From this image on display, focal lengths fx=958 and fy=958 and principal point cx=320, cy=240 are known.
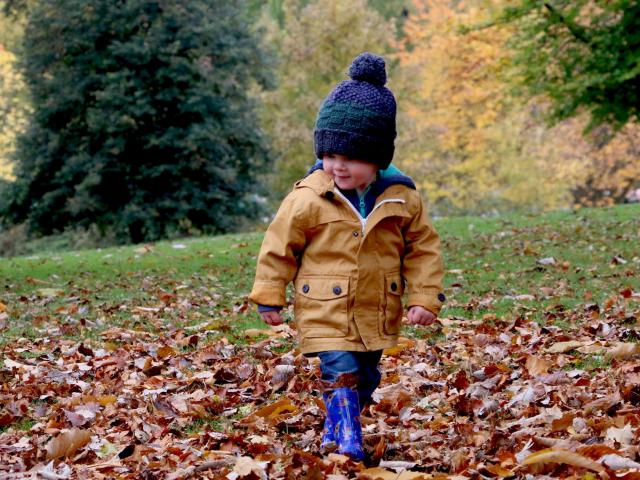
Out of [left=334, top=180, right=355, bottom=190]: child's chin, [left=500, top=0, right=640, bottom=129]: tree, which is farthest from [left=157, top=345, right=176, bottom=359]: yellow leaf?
[left=500, top=0, right=640, bottom=129]: tree

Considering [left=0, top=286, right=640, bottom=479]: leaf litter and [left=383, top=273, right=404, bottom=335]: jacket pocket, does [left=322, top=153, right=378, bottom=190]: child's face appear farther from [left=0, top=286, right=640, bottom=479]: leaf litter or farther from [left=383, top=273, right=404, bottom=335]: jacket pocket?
[left=0, top=286, right=640, bottom=479]: leaf litter

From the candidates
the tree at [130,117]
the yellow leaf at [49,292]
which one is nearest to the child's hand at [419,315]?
the yellow leaf at [49,292]

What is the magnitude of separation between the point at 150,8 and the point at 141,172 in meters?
4.43

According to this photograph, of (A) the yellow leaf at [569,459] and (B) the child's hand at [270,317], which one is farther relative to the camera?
(B) the child's hand at [270,317]

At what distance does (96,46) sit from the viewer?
25.9 metres

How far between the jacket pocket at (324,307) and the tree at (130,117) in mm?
21717

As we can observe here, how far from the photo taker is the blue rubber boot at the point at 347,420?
13.5 feet

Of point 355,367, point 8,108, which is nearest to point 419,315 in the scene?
point 355,367

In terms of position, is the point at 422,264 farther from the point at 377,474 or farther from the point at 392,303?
the point at 377,474

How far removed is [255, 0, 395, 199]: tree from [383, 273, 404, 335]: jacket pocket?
28282mm

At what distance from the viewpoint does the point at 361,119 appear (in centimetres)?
423

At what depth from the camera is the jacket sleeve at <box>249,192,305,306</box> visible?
13.8ft

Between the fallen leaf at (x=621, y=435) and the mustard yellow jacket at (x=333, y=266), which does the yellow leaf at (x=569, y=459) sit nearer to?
the fallen leaf at (x=621, y=435)

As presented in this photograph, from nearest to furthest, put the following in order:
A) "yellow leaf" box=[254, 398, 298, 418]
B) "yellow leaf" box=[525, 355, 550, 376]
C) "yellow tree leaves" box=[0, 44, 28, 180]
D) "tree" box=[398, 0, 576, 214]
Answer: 1. "yellow leaf" box=[254, 398, 298, 418]
2. "yellow leaf" box=[525, 355, 550, 376]
3. "yellow tree leaves" box=[0, 44, 28, 180]
4. "tree" box=[398, 0, 576, 214]
